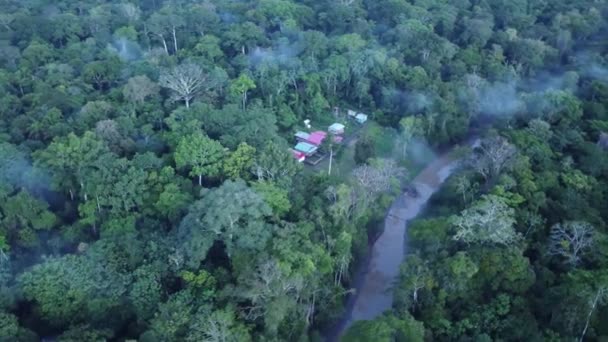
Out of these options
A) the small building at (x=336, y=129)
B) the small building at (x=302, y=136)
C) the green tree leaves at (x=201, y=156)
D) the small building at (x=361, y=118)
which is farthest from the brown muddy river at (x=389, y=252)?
the green tree leaves at (x=201, y=156)

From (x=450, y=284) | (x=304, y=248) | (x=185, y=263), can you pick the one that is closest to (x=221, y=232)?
(x=185, y=263)

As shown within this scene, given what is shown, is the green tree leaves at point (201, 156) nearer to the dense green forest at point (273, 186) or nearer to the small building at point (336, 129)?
the dense green forest at point (273, 186)

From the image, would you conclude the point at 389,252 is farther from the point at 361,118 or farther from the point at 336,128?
the point at 361,118

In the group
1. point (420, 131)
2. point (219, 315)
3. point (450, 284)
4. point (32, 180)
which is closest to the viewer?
point (219, 315)

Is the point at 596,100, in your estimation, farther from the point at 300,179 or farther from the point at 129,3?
the point at 129,3

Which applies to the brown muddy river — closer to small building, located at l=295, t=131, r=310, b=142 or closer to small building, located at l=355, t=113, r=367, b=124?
small building, located at l=355, t=113, r=367, b=124

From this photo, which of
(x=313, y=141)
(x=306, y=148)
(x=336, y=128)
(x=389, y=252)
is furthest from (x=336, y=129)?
(x=389, y=252)
